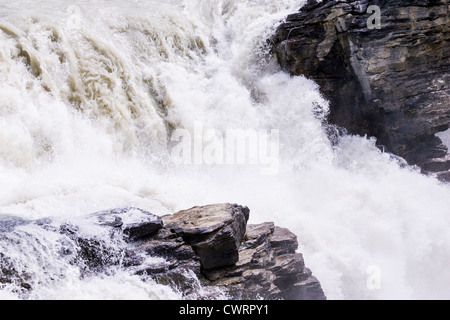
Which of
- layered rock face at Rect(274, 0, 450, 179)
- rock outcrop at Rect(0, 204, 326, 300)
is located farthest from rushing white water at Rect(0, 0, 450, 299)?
layered rock face at Rect(274, 0, 450, 179)

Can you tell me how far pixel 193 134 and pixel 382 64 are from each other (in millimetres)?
5068

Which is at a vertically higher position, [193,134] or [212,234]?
[193,134]

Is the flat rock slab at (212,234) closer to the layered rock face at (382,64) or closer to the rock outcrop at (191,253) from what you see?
the rock outcrop at (191,253)

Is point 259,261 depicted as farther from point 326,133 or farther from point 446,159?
point 446,159

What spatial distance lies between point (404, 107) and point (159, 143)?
21.0ft

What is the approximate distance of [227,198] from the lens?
941 centimetres

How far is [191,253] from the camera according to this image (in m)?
5.96

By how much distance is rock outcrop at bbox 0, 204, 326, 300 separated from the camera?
536cm

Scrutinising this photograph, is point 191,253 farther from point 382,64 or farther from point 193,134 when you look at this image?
point 382,64

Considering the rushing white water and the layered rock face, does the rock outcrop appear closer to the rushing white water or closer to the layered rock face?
the rushing white water

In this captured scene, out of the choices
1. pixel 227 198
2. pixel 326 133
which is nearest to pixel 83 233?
pixel 227 198

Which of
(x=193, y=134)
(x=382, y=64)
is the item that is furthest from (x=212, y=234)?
(x=382, y=64)

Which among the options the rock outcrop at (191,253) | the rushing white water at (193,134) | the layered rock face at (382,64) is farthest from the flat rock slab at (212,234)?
the layered rock face at (382,64)

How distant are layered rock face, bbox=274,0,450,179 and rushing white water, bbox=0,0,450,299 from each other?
1.76 ft
